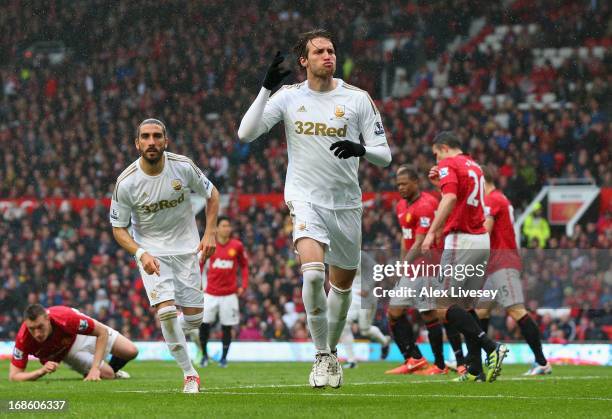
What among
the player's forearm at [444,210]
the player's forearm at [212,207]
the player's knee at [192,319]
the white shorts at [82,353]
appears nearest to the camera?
the player's forearm at [212,207]

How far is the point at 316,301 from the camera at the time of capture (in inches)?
336

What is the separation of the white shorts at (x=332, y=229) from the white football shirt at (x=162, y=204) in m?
1.11

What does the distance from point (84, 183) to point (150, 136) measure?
736 inches

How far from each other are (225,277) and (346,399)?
9837mm

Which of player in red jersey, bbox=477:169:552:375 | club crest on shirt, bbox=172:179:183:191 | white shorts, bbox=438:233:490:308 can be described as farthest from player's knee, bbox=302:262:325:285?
player in red jersey, bbox=477:169:552:375

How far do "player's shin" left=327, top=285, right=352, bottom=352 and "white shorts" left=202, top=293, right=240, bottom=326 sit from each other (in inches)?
334

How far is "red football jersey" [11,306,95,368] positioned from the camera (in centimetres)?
1189

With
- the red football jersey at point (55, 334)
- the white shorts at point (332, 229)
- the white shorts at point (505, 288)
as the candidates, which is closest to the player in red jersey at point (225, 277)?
the red football jersey at point (55, 334)

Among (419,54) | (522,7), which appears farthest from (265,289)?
(522,7)

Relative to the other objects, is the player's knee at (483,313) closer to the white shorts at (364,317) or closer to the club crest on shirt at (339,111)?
the white shorts at (364,317)

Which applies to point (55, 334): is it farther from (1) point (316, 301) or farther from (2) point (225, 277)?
(2) point (225, 277)

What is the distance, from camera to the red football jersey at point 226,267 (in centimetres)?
1756

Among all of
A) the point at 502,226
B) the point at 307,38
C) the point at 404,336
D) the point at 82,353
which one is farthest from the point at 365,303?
the point at 307,38

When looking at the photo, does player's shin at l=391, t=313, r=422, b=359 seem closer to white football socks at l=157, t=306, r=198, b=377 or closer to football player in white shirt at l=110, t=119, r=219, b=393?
football player in white shirt at l=110, t=119, r=219, b=393
